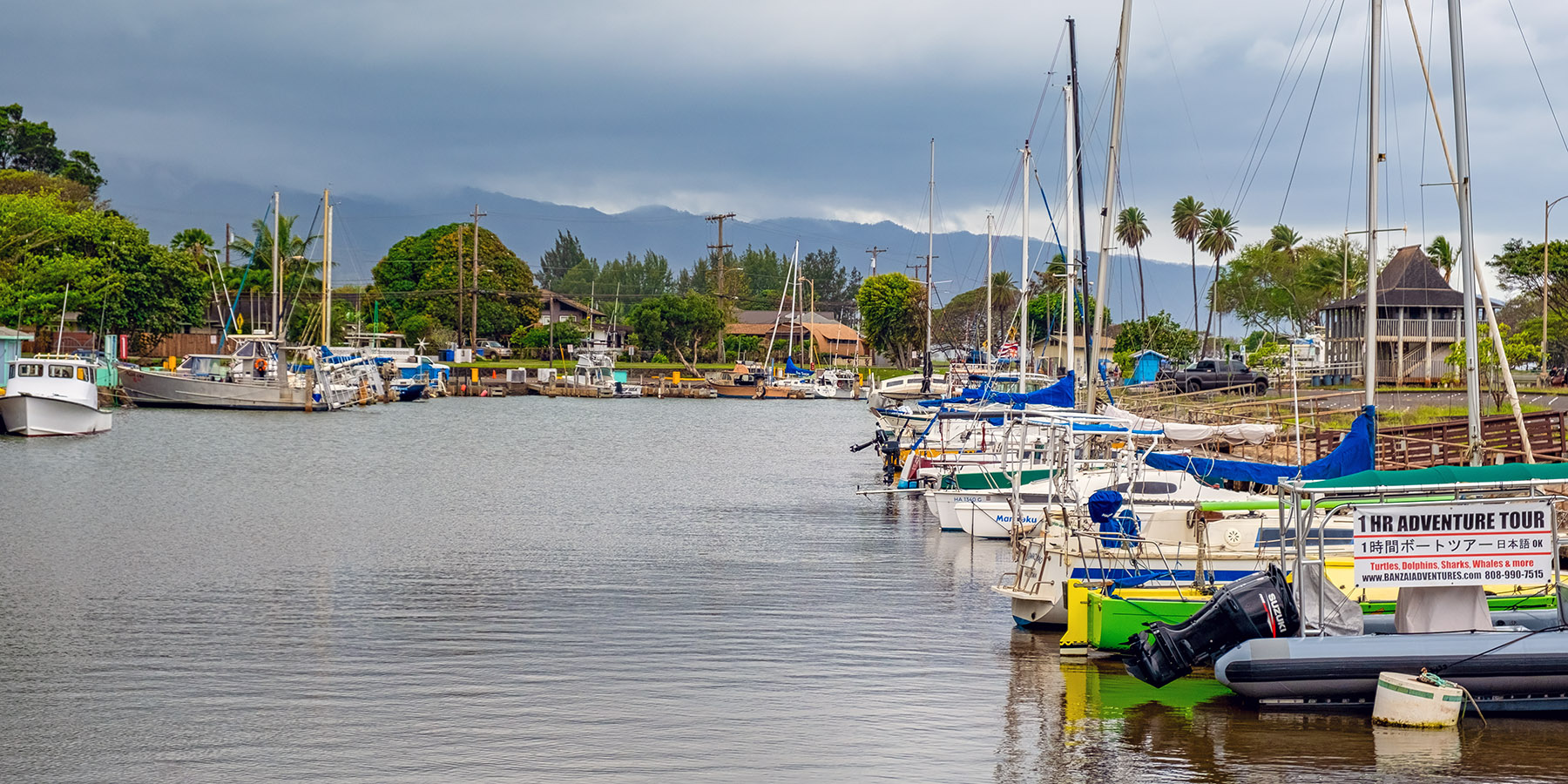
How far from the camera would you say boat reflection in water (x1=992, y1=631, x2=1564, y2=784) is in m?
13.6

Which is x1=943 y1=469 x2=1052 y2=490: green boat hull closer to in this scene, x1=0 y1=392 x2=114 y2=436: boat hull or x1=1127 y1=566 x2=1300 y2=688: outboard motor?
x1=1127 y1=566 x2=1300 y2=688: outboard motor

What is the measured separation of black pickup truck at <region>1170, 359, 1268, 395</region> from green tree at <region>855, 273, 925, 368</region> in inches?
2872

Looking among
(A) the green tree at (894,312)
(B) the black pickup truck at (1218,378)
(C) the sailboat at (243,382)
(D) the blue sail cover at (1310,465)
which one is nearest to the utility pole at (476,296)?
(C) the sailboat at (243,382)

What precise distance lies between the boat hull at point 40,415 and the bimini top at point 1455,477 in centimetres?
5503

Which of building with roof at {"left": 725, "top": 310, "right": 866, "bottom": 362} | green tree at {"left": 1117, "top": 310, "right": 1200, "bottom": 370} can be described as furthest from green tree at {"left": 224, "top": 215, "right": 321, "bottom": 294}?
green tree at {"left": 1117, "top": 310, "right": 1200, "bottom": 370}

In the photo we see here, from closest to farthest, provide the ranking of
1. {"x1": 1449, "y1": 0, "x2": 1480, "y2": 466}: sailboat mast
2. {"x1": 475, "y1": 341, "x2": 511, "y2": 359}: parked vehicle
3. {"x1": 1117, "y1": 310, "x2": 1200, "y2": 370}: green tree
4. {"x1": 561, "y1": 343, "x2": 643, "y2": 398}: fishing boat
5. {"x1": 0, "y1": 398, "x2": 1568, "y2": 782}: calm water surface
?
{"x1": 0, "y1": 398, "x2": 1568, "y2": 782}: calm water surface
{"x1": 1449, "y1": 0, "x2": 1480, "y2": 466}: sailboat mast
{"x1": 1117, "y1": 310, "x2": 1200, "y2": 370}: green tree
{"x1": 561, "y1": 343, "x2": 643, "y2": 398}: fishing boat
{"x1": 475, "y1": 341, "x2": 511, "y2": 359}: parked vehicle

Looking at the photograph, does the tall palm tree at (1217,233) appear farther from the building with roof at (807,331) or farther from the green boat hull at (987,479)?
the green boat hull at (987,479)

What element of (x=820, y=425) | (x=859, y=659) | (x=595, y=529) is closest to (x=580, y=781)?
(x=859, y=659)

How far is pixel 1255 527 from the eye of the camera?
2420cm

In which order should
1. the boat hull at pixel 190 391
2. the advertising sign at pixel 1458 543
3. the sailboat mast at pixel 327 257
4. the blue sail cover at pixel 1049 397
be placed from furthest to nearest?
the sailboat mast at pixel 327 257 → the boat hull at pixel 190 391 → the blue sail cover at pixel 1049 397 → the advertising sign at pixel 1458 543

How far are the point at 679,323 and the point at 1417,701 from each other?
137m

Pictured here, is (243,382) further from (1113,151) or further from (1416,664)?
(1416,664)

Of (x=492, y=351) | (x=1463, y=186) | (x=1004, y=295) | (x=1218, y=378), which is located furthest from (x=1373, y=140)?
(x=1004, y=295)

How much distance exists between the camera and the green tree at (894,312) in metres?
153
